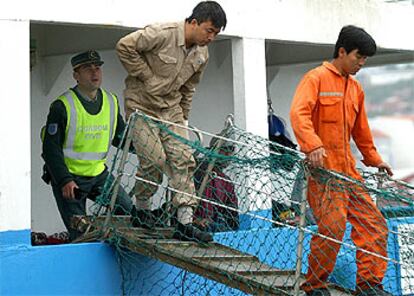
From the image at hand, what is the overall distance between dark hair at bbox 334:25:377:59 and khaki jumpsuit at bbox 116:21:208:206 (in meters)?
1.25

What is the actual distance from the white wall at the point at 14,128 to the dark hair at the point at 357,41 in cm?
218

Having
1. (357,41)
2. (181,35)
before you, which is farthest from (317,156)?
(181,35)

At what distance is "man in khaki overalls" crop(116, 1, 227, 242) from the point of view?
26.2 feet

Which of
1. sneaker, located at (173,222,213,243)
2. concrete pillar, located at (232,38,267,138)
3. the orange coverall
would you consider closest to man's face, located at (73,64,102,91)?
sneaker, located at (173,222,213,243)

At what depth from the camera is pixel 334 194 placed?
738 cm

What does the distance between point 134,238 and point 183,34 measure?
4.95 ft

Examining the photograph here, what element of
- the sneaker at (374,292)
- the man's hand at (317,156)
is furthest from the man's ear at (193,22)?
the sneaker at (374,292)

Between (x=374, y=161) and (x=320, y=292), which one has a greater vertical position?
(x=374, y=161)

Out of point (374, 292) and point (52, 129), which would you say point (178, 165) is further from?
point (374, 292)

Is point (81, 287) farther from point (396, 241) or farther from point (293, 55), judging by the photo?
point (293, 55)

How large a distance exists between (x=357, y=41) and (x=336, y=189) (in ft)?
3.21

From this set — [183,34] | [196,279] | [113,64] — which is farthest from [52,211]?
[183,34]

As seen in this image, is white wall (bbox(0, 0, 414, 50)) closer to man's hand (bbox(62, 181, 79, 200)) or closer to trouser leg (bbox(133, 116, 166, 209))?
trouser leg (bbox(133, 116, 166, 209))

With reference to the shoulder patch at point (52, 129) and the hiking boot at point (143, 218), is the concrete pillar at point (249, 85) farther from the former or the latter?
the shoulder patch at point (52, 129)
